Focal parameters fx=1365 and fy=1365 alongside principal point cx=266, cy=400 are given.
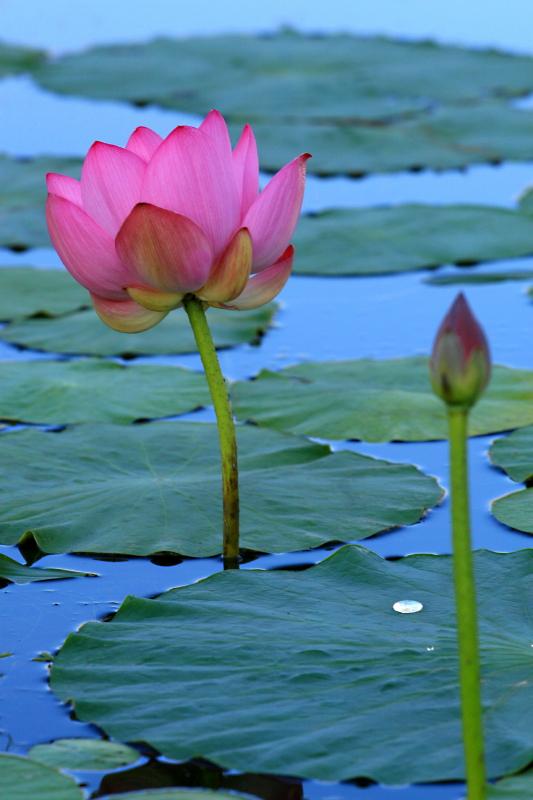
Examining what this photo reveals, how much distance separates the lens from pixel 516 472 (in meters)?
1.66

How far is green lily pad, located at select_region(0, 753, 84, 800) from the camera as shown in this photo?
0.94 m

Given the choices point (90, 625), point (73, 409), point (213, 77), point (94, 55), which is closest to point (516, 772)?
point (90, 625)

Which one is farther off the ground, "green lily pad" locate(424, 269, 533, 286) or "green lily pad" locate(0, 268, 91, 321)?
"green lily pad" locate(424, 269, 533, 286)

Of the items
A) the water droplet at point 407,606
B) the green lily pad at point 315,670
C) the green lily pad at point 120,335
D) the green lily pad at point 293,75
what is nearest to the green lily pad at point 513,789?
the green lily pad at point 315,670

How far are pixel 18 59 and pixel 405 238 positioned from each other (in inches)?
124

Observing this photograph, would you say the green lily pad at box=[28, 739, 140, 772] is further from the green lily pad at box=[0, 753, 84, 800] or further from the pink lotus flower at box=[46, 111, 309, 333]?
the pink lotus flower at box=[46, 111, 309, 333]

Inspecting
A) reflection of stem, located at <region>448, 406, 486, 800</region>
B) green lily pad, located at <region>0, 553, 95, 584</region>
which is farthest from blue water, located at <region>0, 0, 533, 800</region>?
reflection of stem, located at <region>448, 406, 486, 800</region>

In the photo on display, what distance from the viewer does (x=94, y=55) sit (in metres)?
5.45

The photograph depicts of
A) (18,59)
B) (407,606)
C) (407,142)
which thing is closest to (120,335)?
(407,606)

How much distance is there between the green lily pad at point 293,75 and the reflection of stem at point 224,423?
292 centimetres

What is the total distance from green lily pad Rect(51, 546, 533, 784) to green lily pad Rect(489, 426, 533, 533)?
21cm

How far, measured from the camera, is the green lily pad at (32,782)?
0.94m

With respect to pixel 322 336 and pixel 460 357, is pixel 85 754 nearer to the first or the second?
pixel 460 357

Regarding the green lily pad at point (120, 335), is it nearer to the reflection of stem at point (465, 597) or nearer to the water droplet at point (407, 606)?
the water droplet at point (407, 606)
